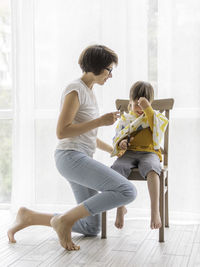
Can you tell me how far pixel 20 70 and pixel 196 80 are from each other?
131cm

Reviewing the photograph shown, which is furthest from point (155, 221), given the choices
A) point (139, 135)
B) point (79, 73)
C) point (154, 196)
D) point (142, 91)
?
point (79, 73)

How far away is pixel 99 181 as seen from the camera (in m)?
2.13

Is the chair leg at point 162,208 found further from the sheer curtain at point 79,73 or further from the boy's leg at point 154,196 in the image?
the sheer curtain at point 79,73

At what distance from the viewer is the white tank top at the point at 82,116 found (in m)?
2.21

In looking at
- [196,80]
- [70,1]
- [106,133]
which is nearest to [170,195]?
[106,133]

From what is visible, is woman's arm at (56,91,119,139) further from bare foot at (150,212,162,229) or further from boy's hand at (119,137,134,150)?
bare foot at (150,212,162,229)

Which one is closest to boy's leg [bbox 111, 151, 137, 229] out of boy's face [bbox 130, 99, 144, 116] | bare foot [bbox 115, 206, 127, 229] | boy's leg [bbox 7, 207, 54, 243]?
bare foot [bbox 115, 206, 127, 229]

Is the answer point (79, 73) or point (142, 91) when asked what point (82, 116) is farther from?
point (79, 73)

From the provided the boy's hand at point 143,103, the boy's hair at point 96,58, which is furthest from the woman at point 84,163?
the boy's hand at point 143,103

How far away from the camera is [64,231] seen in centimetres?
211

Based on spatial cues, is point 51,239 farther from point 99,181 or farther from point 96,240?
point 99,181

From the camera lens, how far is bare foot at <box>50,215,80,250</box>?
210cm

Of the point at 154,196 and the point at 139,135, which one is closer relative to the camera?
the point at 154,196

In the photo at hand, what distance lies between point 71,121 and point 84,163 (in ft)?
0.75
